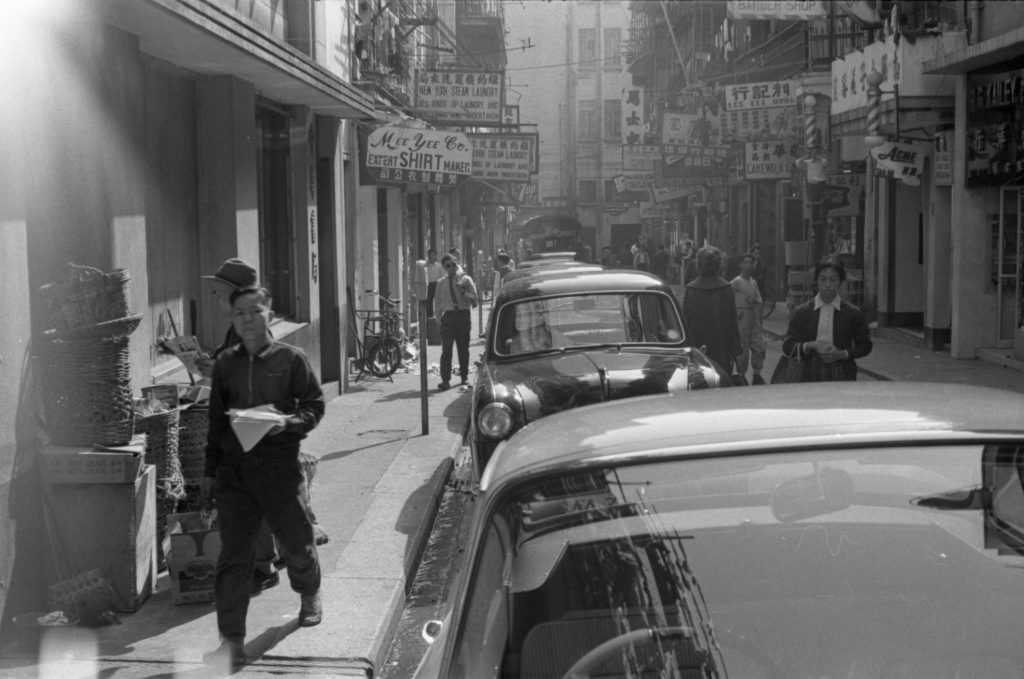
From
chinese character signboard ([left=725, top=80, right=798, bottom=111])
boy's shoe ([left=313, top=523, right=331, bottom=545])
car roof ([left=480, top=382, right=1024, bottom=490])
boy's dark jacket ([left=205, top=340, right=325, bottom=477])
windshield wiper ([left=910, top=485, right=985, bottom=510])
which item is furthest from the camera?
chinese character signboard ([left=725, top=80, right=798, bottom=111])

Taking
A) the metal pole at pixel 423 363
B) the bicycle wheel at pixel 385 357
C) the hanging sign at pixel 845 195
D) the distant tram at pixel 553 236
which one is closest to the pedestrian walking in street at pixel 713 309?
the metal pole at pixel 423 363

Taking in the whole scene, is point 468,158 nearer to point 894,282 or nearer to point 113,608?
point 113,608

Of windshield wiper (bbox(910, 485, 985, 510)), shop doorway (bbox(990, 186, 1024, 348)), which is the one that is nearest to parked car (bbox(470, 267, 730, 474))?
windshield wiper (bbox(910, 485, 985, 510))

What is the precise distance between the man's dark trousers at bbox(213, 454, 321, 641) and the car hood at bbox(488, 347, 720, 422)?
256 centimetres

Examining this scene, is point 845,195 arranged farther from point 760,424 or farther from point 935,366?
point 760,424

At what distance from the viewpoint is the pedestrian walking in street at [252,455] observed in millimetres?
6223

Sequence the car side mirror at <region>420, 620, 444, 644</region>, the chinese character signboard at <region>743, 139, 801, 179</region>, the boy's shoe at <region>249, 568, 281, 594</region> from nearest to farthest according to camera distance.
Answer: the car side mirror at <region>420, 620, 444, 644</region>
the boy's shoe at <region>249, 568, 281, 594</region>
the chinese character signboard at <region>743, 139, 801, 179</region>

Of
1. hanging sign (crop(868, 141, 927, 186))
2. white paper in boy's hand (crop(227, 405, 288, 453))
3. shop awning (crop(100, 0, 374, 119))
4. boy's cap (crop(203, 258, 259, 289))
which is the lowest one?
white paper in boy's hand (crop(227, 405, 288, 453))

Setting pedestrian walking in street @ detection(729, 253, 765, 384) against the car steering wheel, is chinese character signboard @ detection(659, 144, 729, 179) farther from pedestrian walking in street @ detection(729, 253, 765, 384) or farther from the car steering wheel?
the car steering wheel

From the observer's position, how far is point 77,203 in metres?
7.89

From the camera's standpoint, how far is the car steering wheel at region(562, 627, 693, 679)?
281 cm

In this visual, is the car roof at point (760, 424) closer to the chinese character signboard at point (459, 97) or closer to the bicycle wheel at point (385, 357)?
the bicycle wheel at point (385, 357)

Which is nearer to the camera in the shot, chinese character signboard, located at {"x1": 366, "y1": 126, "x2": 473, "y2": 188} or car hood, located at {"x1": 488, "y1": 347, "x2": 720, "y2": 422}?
car hood, located at {"x1": 488, "y1": 347, "x2": 720, "y2": 422}

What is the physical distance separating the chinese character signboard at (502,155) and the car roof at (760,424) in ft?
84.7
